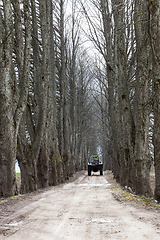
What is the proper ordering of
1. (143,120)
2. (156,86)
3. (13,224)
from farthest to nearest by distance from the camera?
1. (143,120)
2. (156,86)
3. (13,224)

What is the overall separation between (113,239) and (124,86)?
24.1ft

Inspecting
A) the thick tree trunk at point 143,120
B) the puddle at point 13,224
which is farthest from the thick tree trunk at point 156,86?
the puddle at point 13,224

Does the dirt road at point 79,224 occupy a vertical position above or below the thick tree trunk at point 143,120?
below

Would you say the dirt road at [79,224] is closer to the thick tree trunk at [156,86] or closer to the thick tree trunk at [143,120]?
the thick tree trunk at [156,86]

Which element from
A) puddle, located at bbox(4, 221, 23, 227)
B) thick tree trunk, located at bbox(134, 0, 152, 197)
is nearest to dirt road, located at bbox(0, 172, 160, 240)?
puddle, located at bbox(4, 221, 23, 227)

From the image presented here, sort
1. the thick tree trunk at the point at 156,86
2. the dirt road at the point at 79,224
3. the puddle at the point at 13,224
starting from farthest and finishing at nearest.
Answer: the thick tree trunk at the point at 156,86 < the puddle at the point at 13,224 < the dirt road at the point at 79,224

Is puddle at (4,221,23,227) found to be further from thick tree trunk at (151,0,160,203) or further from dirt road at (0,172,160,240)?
thick tree trunk at (151,0,160,203)

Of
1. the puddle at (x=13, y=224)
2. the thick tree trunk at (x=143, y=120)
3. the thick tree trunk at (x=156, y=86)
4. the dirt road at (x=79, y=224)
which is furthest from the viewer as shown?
the thick tree trunk at (x=143, y=120)

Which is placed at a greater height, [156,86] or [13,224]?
[156,86]

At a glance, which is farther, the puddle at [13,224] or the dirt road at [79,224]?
the puddle at [13,224]

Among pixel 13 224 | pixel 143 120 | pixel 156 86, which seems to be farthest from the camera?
pixel 143 120

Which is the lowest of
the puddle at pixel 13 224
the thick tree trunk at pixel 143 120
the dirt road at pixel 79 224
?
the dirt road at pixel 79 224

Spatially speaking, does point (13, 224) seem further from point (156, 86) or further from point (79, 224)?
point (156, 86)

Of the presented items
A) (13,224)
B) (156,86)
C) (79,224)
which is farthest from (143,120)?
(13,224)
